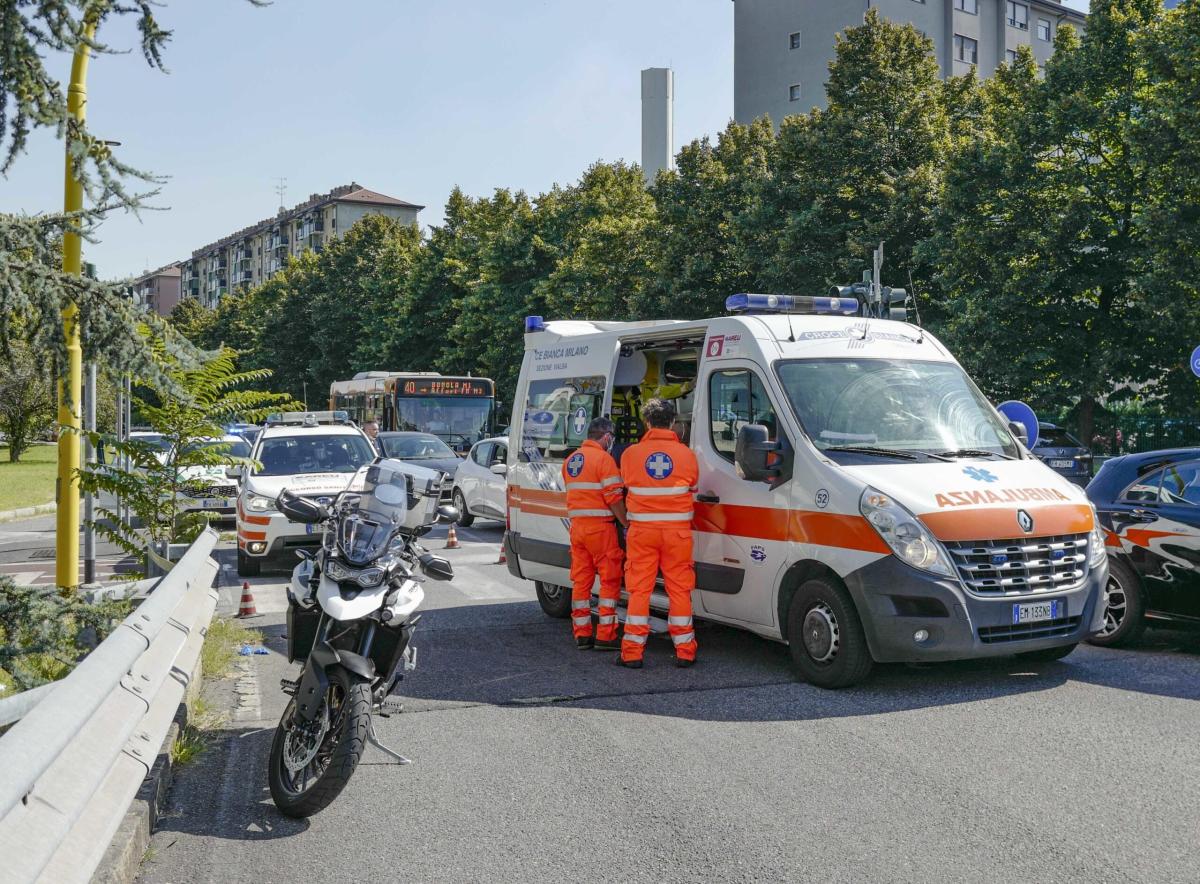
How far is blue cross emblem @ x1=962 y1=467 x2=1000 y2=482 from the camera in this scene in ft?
24.1

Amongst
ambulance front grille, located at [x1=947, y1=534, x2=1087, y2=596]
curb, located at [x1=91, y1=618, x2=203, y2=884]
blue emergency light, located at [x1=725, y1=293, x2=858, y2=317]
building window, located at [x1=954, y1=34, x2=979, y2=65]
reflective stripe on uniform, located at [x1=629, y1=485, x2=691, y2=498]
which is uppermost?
building window, located at [x1=954, y1=34, x2=979, y2=65]

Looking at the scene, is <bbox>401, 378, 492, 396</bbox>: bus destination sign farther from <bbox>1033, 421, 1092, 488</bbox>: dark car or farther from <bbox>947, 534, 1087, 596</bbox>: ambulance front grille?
<bbox>947, 534, 1087, 596</bbox>: ambulance front grille

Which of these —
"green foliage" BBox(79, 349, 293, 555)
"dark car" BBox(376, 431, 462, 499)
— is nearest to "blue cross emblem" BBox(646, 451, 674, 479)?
"green foliage" BBox(79, 349, 293, 555)

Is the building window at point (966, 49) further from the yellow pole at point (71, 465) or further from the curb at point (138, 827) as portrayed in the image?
the curb at point (138, 827)

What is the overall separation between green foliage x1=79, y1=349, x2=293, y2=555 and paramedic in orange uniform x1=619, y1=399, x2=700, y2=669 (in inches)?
149

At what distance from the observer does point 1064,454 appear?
21.5 meters

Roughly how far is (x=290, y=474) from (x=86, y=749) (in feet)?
37.0

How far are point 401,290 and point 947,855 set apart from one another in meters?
56.6

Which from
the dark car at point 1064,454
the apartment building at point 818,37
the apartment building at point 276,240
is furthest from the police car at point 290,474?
the apartment building at point 276,240

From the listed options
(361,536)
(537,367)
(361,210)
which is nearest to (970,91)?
(537,367)

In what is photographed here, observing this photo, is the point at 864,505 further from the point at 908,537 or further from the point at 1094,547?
the point at 1094,547

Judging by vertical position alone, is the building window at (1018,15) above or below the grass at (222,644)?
above

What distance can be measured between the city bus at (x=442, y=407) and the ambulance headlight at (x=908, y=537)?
20722 mm

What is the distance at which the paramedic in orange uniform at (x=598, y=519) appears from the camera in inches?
341
